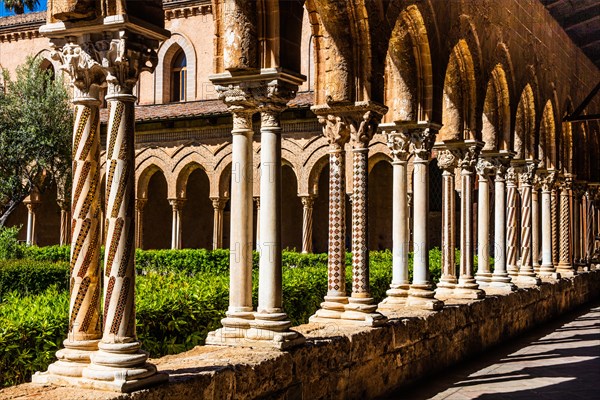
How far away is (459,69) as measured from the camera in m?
10.0

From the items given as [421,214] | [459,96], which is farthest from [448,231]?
[459,96]

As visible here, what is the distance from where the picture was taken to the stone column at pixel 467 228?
949cm

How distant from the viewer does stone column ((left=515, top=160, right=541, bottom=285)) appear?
1261 centimetres

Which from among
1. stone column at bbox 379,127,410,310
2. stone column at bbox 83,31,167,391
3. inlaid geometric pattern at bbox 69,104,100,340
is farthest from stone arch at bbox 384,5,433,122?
inlaid geometric pattern at bbox 69,104,100,340

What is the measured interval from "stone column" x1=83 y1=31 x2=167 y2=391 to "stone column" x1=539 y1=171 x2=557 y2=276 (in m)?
11.5

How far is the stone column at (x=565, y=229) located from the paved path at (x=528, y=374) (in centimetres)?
508

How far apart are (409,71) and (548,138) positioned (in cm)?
745

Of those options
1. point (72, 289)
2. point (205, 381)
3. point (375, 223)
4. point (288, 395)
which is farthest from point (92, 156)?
point (375, 223)

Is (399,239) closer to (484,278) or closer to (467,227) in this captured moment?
(467,227)

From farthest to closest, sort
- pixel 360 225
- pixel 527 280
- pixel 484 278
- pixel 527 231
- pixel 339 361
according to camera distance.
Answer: pixel 527 231, pixel 527 280, pixel 484 278, pixel 360 225, pixel 339 361

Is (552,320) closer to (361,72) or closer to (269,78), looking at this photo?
(361,72)

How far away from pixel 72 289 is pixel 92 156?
2.34 feet

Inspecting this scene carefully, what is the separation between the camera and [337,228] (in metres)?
6.82

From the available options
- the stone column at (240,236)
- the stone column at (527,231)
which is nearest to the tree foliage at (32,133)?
the stone column at (527,231)
